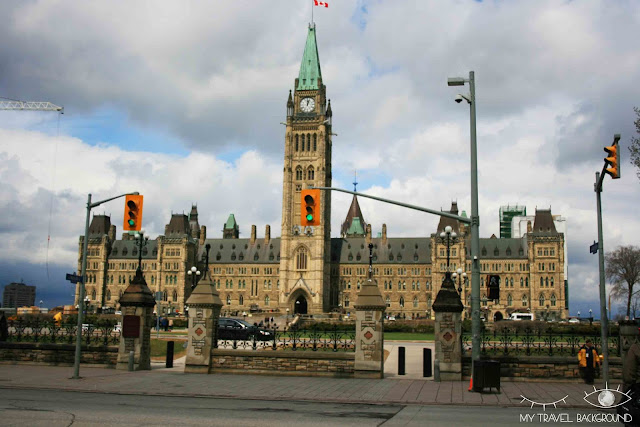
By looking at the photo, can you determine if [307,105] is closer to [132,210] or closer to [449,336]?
[132,210]

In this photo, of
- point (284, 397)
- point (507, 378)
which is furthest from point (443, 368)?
point (284, 397)

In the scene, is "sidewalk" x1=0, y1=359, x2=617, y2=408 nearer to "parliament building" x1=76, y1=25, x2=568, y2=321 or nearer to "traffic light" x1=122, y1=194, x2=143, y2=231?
"traffic light" x1=122, y1=194, x2=143, y2=231

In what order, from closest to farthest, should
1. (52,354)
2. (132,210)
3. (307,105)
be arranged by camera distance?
1. (132,210)
2. (52,354)
3. (307,105)

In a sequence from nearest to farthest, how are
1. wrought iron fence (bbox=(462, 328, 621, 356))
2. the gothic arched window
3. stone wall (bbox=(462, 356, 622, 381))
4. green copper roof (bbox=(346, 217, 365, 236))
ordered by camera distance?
stone wall (bbox=(462, 356, 622, 381)) < wrought iron fence (bbox=(462, 328, 621, 356)) < the gothic arched window < green copper roof (bbox=(346, 217, 365, 236))

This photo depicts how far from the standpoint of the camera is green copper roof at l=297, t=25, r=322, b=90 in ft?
429

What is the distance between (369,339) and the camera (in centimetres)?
2497

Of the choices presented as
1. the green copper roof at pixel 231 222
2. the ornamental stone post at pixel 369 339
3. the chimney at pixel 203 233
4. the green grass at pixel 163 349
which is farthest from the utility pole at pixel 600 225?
the green copper roof at pixel 231 222

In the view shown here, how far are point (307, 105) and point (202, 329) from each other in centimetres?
10635

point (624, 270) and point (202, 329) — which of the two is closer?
point (202, 329)

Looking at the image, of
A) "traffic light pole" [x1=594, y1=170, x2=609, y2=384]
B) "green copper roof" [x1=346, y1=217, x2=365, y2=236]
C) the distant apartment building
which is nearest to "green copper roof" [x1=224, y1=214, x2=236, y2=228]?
"green copper roof" [x1=346, y1=217, x2=365, y2=236]

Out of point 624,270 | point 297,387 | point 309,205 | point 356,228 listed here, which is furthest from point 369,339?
point 356,228

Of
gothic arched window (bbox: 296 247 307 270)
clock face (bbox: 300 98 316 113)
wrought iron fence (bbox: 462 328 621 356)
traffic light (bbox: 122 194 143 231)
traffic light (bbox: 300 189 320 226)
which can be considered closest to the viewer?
traffic light (bbox: 300 189 320 226)

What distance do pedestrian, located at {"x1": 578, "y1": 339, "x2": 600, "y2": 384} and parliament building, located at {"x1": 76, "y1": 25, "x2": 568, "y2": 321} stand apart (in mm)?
92523

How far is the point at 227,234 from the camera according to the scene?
161625 millimetres
